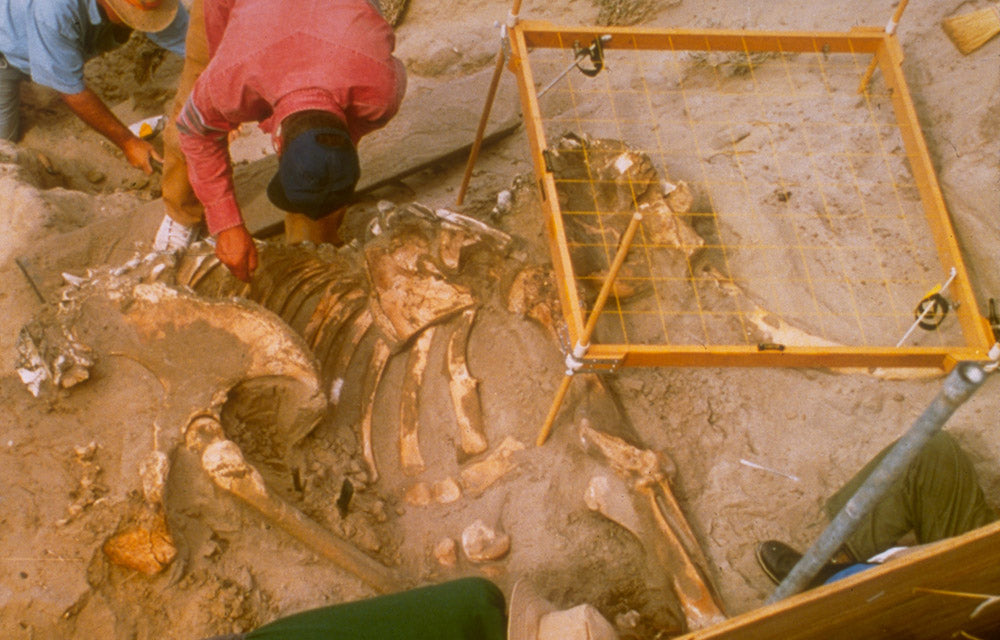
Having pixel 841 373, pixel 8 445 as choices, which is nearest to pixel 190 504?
pixel 8 445

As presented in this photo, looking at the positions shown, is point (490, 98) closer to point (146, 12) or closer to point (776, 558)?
point (146, 12)

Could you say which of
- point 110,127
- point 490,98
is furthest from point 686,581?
point 110,127

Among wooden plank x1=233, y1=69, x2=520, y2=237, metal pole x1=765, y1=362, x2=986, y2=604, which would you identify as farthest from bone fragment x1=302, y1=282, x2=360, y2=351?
metal pole x1=765, y1=362, x2=986, y2=604

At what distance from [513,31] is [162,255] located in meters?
1.55

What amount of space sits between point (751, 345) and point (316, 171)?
4.84ft

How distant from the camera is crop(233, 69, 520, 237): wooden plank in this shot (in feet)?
12.3

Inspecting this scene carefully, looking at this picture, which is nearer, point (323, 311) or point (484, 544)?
point (484, 544)

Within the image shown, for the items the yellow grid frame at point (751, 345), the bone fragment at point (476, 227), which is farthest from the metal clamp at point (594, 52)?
the bone fragment at point (476, 227)

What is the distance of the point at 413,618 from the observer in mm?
1938

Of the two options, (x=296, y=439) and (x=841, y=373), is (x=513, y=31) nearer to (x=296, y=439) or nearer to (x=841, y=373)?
(x=296, y=439)

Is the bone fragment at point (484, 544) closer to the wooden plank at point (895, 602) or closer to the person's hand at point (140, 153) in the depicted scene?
the wooden plank at point (895, 602)

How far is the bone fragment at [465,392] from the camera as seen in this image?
8.75 ft

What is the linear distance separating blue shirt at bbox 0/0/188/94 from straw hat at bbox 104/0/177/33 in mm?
199

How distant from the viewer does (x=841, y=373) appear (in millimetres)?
3150
